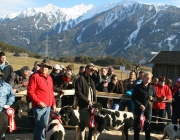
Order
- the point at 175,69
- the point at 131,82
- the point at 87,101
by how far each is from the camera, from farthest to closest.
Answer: the point at 175,69
the point at 131,82
the point at 87,101

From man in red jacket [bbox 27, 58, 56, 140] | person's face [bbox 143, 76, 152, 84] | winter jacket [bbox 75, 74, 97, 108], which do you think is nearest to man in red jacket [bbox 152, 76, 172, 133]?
person's face [bbox 143, 76, 152, 84]

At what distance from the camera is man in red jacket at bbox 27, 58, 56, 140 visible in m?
6.50

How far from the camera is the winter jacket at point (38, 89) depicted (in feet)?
21.2

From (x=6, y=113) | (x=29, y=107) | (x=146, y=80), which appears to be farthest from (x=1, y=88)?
(x=146, y=80)

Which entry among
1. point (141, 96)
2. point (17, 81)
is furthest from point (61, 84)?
point (141, 96)

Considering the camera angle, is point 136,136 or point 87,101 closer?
point 87,101

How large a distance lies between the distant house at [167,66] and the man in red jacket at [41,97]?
71.9 ft

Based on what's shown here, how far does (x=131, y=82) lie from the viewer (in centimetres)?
1030

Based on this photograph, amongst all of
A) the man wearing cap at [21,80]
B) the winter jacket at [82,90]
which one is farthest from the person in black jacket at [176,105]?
the man wearing cap at [21,80]

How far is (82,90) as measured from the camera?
7.66 meters

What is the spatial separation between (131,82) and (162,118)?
1.56 m

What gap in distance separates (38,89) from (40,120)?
685mm

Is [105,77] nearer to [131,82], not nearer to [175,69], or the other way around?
[131,82]

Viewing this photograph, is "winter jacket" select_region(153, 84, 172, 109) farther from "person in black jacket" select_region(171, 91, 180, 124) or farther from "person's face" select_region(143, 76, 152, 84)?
"person's face" select_region(143, 76, 152, 84)
